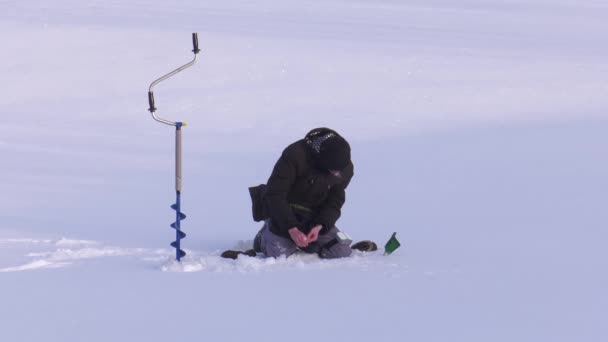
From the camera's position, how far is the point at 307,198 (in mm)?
5809

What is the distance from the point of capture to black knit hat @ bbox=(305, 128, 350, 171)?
17.7 ft

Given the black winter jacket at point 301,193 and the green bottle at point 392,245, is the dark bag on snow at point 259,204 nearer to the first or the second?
the black winter jacket at point 301,193

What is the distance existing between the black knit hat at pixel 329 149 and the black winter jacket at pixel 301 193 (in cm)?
5

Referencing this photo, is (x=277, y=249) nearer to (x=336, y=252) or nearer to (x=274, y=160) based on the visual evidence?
(x=336, y=252)

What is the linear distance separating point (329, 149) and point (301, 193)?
48 cm

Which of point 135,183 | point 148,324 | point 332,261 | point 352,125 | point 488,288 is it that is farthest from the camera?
point 352,125

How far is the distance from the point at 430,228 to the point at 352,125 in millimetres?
4557

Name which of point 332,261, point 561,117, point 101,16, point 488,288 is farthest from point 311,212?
point 101,16

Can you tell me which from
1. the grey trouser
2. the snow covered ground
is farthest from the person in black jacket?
the snow covered ground

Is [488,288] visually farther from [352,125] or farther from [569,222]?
[352,125]

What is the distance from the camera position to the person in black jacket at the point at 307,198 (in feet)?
18.0

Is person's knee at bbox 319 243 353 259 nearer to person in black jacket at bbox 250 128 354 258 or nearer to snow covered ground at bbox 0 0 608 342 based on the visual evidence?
person in black jacket at bbox 250 128 354 258

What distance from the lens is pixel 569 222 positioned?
657 centimetres

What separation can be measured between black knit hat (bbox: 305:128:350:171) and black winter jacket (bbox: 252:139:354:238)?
5cm
